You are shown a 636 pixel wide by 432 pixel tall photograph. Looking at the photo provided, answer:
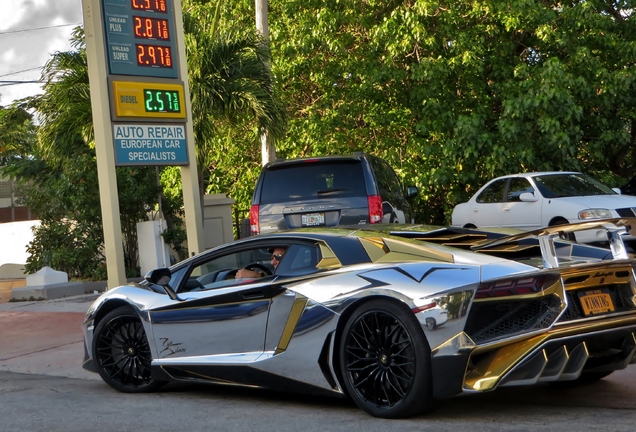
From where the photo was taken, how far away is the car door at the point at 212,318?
6.88 meters

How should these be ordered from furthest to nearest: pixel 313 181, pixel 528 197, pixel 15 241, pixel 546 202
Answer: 1. pixel 15 241
2. pixel 528 197
3. pixel 546 202
4. pixel 313 181

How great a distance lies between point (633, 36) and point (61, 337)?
603 inches

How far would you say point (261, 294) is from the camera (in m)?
6.84

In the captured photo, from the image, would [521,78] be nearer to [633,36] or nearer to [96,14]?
[633,36]

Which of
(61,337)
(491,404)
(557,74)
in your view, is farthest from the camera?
(557,74)

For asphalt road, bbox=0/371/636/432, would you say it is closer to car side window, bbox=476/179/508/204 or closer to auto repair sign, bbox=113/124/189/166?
auto repair sign, bbox=113/124/189/166

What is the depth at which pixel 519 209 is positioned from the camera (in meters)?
17.1

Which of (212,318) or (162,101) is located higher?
(162,101)

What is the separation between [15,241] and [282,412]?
71.8 ft

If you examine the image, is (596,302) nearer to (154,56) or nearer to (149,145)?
(149,145)

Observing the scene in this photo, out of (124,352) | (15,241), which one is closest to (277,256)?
(124,352)

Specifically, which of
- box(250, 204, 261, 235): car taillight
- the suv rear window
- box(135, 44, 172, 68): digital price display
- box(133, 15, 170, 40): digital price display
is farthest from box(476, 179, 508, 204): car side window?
box(133, 15, 170, 40): digital price display

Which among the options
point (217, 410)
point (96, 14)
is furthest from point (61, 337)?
point (217, 410)

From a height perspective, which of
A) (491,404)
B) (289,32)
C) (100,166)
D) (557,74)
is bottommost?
(491,404)
